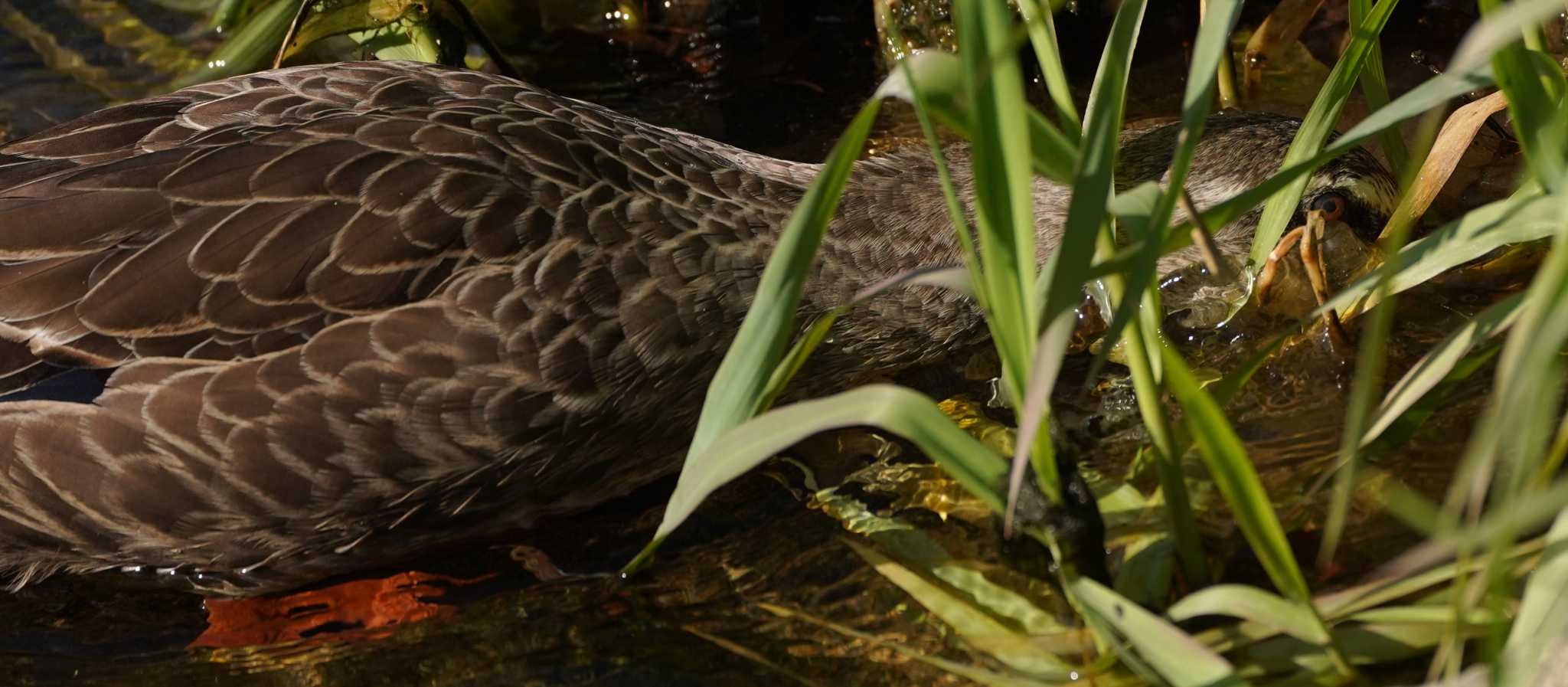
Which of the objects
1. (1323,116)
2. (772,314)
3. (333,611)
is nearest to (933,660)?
(772,314)

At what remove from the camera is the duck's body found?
3.31 meters

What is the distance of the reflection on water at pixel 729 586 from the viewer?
3.05m

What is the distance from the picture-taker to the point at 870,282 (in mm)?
3943

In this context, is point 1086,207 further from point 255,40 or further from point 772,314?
point 255,40

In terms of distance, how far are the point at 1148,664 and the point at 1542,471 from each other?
695 millimetres

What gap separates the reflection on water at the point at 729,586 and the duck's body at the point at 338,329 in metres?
0.12

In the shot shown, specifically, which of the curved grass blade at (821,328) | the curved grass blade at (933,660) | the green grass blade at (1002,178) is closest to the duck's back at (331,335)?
the curved grass blade at (933,660)

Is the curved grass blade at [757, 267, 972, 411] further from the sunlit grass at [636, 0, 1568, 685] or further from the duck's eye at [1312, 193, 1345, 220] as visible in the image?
the duck's eye at [1312, 193, 1345, 220]

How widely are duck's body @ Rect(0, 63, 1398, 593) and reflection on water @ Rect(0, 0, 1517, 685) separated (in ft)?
0.40

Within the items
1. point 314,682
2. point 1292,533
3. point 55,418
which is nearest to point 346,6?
point 55,418

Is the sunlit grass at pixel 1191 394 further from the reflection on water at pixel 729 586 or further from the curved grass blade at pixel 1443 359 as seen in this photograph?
the reflection on water at pixel 729 586

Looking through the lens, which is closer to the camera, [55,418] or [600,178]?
[55,418]

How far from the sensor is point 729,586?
336 cm

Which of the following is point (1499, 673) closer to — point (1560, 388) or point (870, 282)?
point (1560, 388)
